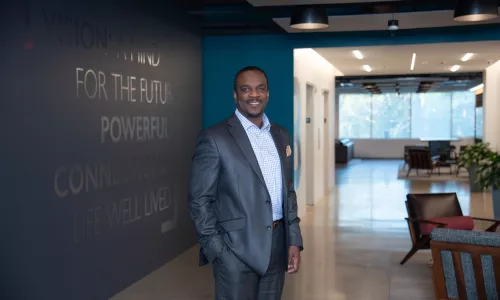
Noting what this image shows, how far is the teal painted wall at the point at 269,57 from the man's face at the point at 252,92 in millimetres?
5963

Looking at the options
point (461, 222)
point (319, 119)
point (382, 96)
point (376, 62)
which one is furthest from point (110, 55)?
point (382, 96)

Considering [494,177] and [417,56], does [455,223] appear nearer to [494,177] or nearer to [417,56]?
[494,177]

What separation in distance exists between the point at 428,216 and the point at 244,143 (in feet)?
14.7

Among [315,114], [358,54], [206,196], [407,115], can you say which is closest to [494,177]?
[358,54]

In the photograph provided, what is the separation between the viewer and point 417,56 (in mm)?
11508

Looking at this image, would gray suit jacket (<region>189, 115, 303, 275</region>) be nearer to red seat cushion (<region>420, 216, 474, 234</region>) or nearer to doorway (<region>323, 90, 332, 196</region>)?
red seat cushion (<region>420, 216, 474, 234</region>)

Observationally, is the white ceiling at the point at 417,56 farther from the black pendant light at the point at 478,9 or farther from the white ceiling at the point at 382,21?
the black pendant light at the point at 478,9

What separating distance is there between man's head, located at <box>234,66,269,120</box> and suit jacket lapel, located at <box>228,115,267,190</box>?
8cm

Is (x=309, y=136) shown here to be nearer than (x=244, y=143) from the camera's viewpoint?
No

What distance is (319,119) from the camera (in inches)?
474

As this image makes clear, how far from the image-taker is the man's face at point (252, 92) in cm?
280

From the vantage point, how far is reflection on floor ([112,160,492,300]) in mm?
5754

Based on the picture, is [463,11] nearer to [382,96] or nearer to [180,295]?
[180,295]

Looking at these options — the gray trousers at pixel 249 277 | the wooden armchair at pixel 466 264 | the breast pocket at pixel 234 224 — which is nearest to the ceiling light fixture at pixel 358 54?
the wooden armchair at pixel 466 264
